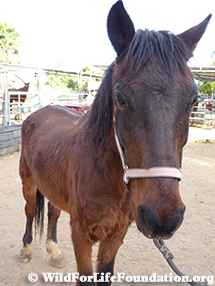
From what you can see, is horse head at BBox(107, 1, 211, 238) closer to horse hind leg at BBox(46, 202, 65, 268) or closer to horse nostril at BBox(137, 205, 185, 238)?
horse nostril at BBox(137, 205, 185, 238)

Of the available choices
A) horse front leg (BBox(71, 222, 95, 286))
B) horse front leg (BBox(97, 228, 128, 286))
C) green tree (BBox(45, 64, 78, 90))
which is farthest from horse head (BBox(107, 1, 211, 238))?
green tree (BBox(45, 64, 78, 90))

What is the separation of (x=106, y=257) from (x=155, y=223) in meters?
1.20

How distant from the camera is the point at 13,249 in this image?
9.57 ft

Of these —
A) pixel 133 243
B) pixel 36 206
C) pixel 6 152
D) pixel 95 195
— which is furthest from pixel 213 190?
pixel 6 152

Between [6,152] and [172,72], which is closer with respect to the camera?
[172,72]

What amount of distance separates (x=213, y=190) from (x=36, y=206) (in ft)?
12.0

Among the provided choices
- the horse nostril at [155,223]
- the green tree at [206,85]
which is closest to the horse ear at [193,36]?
the horse nostril at [155,223]

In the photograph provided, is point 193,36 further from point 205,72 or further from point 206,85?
point 206,85

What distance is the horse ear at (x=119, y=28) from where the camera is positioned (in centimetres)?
127

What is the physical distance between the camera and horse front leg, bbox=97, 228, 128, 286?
6.29ft

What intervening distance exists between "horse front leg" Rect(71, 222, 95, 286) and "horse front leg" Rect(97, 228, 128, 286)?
18 centimetres

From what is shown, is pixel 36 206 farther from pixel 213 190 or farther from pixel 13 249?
pixel 213 190

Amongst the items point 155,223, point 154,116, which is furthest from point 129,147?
point 155,223

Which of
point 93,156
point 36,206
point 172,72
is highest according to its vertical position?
point 172,72
